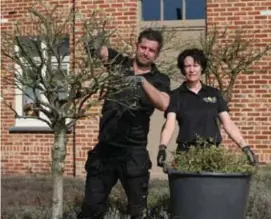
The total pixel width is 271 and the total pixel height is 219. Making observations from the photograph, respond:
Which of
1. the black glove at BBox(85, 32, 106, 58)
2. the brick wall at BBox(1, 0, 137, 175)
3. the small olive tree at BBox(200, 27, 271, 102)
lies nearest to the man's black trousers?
the black glove at BBox(85, 32, 106, 58)

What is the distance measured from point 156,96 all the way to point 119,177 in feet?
2.72

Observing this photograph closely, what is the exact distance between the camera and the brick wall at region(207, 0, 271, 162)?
963cm

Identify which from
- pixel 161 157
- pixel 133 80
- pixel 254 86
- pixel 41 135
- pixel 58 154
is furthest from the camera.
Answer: pixel 41 135

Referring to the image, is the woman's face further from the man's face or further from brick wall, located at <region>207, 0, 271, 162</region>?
brick wall, located at <region>207, 0, 271, 162</region>

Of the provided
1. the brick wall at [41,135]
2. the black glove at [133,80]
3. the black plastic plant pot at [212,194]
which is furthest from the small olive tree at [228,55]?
the black plastic plant pot at [212,194]

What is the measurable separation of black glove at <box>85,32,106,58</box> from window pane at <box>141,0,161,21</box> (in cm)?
584

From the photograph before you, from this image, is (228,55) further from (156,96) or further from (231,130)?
(156,96)

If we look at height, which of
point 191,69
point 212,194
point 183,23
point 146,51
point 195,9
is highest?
point 195,9

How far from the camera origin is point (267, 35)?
962 centimetres

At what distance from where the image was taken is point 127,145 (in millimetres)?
4930

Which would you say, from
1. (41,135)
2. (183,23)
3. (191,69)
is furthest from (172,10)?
(191,69)

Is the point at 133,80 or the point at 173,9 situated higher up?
the point at 173,9

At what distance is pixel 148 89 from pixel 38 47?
35.1 inches

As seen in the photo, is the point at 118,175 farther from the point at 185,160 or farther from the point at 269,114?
the point at 269,114
